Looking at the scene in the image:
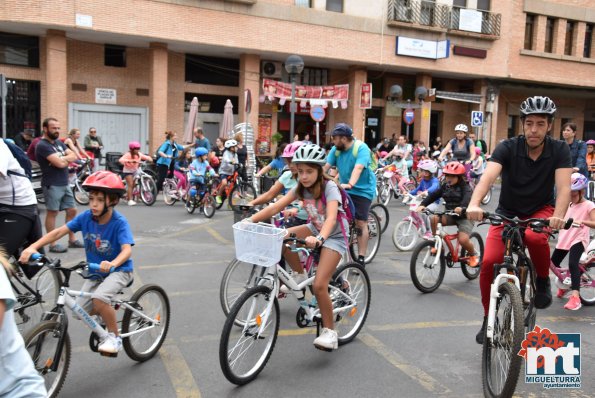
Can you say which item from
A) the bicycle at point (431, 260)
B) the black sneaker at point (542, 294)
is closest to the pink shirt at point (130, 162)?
the bicycle at point (431, 260)

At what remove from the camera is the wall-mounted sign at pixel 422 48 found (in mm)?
26047

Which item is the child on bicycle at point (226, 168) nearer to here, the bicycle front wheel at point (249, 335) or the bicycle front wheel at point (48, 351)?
the bicycle front wheel at point (249, 335)

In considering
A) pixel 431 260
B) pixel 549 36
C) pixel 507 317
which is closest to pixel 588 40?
pixel 549 36

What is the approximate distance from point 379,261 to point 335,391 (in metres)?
4.64

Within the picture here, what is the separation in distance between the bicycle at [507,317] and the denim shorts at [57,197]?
636 cm

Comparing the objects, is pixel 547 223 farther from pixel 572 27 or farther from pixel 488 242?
pixel 572 27

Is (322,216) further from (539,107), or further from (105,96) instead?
(105,96)

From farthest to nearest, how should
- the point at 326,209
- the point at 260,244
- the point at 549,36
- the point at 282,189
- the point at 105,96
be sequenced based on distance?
the point at 549,36, the point at 105,96, the point at 282,189, the point at 326,209, the point at 260,244

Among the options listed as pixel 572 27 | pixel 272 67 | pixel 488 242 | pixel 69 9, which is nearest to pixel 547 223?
pixel 488 242

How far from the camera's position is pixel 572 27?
3175cm

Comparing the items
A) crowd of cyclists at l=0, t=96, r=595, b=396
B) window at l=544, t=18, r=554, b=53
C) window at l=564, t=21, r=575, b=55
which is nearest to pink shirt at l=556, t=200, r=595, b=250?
crowd of cyclists at l=0, t=96, r=595, b=396

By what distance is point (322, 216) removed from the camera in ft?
15.7

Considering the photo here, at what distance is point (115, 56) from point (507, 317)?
→ 2243cm

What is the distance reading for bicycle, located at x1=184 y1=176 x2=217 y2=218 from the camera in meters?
12.7
